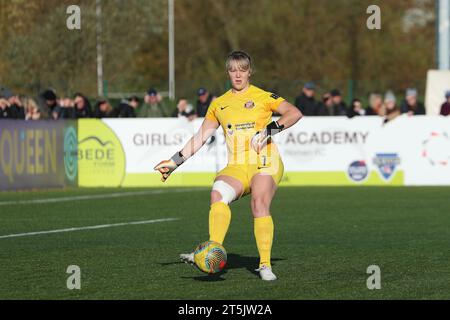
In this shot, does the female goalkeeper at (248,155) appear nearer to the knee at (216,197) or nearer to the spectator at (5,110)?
the knee at (216,197)

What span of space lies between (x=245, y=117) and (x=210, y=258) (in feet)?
4.16

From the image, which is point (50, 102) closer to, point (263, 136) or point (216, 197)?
point (216, 197)

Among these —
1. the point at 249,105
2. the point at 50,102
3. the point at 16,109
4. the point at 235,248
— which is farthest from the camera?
the point at 50,102

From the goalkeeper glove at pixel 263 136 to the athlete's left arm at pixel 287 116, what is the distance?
0.22ft

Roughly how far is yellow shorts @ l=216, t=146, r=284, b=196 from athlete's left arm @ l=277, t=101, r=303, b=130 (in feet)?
1.08

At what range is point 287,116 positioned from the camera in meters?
10.8

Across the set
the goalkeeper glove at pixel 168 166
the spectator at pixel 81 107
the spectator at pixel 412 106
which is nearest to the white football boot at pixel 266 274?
the goalkeeper glove at pixel 168 166

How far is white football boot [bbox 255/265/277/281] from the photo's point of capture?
1079 centimetres

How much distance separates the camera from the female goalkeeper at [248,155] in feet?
35.1

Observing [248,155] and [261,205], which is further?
[248,155]

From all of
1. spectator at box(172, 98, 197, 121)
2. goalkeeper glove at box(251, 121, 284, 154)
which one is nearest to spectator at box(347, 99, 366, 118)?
spectator at box(172, 98, 197, 121)

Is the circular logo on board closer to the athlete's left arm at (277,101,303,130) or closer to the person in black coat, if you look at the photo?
the person in black coat

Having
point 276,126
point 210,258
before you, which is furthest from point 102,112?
point 210,258
